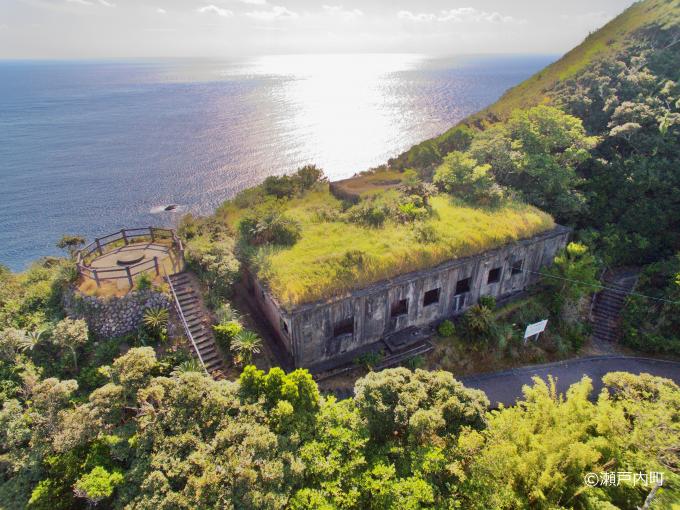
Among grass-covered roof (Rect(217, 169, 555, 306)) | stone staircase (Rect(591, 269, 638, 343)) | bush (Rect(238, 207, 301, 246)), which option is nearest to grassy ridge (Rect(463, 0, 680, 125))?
stone staircase (Rect(591, 269, 638, 343))

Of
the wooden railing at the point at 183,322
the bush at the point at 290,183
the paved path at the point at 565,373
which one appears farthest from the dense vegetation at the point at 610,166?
the wooden railing at the point at 183,322

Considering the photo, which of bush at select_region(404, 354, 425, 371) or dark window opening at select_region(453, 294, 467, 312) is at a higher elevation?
dark window opening at select_region(453, 294, 467, 312)

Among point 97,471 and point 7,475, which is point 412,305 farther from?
point 7,475

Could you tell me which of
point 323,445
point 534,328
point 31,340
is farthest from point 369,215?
point 31,340

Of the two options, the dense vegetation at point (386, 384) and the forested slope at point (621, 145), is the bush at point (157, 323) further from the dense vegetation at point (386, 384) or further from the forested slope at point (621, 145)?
the forested slope at point (621, 145)

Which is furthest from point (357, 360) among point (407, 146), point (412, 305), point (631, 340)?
point (407, 146)

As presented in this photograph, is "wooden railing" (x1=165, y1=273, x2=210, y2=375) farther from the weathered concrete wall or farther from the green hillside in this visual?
the green hillside
